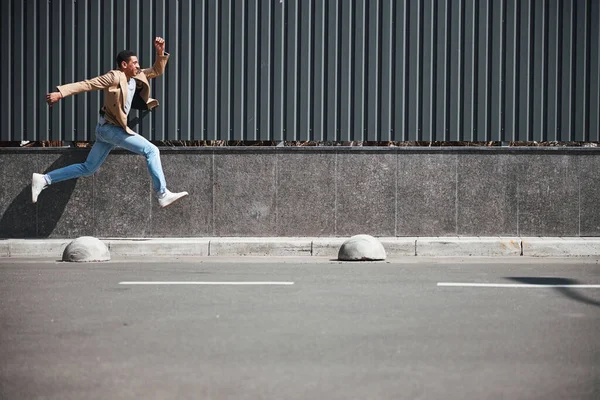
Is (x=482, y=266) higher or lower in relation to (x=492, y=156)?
lower

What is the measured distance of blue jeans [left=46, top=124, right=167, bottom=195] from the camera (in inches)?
472

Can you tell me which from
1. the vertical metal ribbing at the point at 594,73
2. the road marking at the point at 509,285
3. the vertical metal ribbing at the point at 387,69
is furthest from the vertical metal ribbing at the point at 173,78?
the road marking at the point at 509,285

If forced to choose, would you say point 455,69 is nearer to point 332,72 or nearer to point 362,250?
point 332,72

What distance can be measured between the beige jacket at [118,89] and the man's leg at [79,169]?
0.39 meters

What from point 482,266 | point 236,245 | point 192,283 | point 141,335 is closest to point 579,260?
point 482,266

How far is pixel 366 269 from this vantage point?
10039mm

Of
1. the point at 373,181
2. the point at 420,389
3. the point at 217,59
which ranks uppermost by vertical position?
the point at 217,59

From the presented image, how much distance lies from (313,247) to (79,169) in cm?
291

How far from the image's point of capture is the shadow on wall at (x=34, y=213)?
1285 centimetres

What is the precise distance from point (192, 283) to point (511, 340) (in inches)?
138

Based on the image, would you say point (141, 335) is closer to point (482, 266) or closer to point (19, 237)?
point (482, 266)

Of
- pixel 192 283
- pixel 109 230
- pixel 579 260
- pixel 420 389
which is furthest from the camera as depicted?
pixel 109 230

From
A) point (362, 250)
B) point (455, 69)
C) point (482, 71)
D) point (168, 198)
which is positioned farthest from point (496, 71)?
point (168, 198)

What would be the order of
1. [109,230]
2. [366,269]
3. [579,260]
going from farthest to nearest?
[109,230], [579,260], [366,269]
